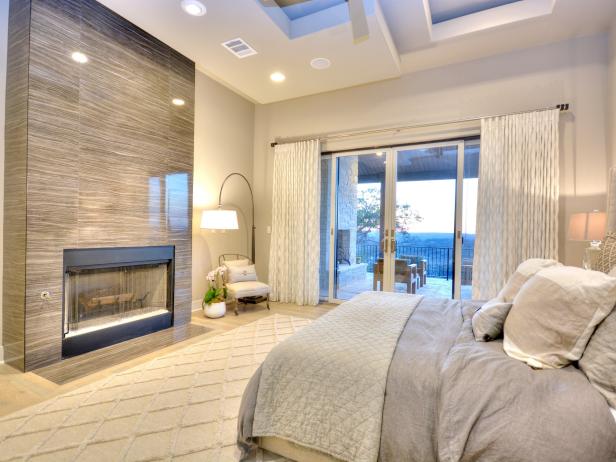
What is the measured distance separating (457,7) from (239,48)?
2321 mm

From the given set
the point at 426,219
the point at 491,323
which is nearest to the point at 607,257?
the point at 491,323

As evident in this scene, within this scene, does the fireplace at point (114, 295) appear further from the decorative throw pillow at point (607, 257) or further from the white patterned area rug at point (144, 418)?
the decorative throw pillow at point (607, 257)

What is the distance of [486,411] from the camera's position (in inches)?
41.7

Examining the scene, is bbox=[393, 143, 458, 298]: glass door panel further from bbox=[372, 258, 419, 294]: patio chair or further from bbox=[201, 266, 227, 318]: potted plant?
bbox=[201, 266, 227, 318]: potted plant

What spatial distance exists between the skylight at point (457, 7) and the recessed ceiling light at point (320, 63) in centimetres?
117

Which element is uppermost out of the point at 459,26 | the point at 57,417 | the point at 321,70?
the point at 459,26

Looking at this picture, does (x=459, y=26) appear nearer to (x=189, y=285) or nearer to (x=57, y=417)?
(x=189, y=285)

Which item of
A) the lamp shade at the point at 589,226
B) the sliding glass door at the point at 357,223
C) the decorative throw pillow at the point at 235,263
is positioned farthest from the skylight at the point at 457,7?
the decorative throw pillow at the point at 235,263

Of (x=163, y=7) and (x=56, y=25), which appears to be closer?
(x=56, y=25)

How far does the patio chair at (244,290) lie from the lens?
4.06m

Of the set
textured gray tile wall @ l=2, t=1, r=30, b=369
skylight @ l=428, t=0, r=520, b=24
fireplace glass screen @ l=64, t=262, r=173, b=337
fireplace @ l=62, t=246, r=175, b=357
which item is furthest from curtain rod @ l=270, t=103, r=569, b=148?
textured gray tile wall @ l=2, t=1, r=30, b=369

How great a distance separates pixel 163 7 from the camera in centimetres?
278

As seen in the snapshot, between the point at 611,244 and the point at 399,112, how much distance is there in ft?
9.35

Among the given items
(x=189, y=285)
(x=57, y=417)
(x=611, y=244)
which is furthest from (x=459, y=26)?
(x=57, y=417)
